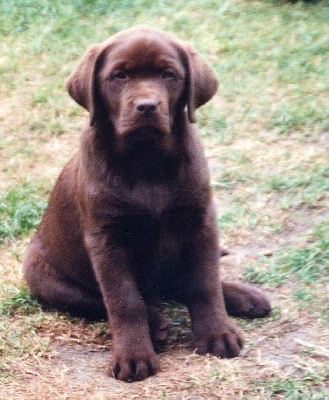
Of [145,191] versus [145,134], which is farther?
[145,191]

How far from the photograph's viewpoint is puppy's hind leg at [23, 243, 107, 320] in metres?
4.61

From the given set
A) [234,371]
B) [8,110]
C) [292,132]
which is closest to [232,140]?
[292,132]

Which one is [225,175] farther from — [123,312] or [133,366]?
[133,366]

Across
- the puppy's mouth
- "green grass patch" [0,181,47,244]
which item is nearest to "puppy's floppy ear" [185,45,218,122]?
the puppy's mouth

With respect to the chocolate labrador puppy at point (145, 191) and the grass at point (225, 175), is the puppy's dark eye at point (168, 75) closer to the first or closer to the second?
the chocolate labrador puppy at point (145, 191)

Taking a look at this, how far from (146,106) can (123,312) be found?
944 millimetres

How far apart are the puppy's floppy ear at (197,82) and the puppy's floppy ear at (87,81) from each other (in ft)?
1.44

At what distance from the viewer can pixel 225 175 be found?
6223mm

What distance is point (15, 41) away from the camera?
866 centimetres

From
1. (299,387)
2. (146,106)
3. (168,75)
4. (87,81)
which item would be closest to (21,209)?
(87,81)

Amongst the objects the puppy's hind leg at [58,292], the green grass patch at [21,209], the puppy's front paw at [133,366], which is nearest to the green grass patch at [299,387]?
the puppy's front paw at [133,366]

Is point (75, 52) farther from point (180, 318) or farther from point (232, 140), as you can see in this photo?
point (180, 318)

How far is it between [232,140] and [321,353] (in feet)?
9.98

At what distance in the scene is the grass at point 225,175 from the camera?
12.9 ft
